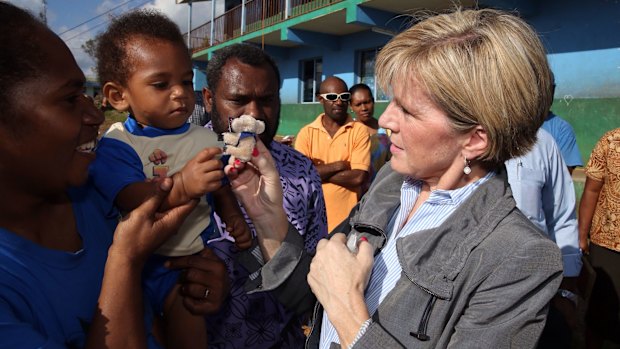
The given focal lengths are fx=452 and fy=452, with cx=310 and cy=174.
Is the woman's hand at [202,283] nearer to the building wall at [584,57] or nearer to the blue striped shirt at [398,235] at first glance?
the blue striped shirt at [398,235]

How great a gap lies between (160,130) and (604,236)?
3465mm

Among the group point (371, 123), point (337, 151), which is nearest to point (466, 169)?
point (337, 151)

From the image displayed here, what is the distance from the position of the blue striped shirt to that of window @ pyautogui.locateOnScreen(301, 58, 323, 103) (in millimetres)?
14827

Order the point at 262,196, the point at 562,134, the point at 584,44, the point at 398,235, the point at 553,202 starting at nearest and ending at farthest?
the point at 398,235 < the point at 262,196 < the point at 553,202 < the point at 562,134 < the point at 584,44

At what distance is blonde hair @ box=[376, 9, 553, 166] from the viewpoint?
4.68ft

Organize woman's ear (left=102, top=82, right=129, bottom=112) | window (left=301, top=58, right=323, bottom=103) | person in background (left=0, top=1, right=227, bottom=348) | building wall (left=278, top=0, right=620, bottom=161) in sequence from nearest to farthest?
1. person in background (left=0, top=1, right=227, bottom=348)
2. woman's ear (left=102, top=82, right=129, bottom=112)
3. building wall (left=278, top=0, right=620, bottom=161)
4. window (left=301, top=58, right=323, bottom=103)

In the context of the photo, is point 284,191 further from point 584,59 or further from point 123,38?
point 584,59

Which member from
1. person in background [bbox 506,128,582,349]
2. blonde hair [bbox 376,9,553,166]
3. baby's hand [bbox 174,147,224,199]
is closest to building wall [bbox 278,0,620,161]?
person in background [bbox 506,128,582,349]

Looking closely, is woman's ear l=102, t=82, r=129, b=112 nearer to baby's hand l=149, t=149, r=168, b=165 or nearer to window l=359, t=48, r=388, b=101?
baby's hand l=149, t=149, r=168, b=165

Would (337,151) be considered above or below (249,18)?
below

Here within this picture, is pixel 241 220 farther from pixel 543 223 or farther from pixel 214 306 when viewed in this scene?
pixel 543 223

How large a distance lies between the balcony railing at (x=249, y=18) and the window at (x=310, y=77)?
1.87m

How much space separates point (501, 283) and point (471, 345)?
194mm

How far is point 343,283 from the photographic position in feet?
4.69
